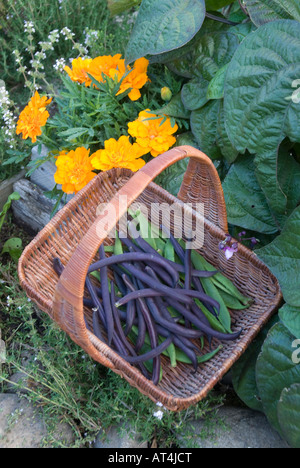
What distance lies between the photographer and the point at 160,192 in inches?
62.1

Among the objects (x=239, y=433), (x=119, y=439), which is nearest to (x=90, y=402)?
(x=119, y=439)

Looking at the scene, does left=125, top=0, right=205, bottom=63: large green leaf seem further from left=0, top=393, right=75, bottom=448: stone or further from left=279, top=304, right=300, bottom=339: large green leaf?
left=0, top=393, right=75, bottom=448: stone

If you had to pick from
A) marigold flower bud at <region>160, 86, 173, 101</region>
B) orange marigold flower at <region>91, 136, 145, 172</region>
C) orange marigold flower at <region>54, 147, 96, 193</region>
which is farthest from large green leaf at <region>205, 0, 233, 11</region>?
orange marigold flower at <region>54, 147, 96, 193</region>

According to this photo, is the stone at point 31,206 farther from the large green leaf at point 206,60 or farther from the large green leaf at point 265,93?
the large green leaf at point 265,93

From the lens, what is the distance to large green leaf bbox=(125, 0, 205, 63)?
142cm

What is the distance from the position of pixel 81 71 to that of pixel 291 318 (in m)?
1.15

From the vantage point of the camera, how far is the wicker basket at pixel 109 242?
1123 mm

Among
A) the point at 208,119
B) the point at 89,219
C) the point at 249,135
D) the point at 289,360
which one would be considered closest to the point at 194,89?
the point at 208,119

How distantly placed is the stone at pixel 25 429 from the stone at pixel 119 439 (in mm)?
94

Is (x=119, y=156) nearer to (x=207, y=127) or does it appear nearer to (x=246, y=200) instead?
(x=207, y=127)

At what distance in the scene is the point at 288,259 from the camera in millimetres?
1290

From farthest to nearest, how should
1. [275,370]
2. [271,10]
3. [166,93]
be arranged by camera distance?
1. [166,93]
2. [271,10]
3. [275,370]

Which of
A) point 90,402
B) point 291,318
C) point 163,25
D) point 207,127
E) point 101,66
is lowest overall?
point 90,402

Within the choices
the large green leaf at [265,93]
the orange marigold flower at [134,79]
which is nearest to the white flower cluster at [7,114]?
the orange marigold flower at [134,79]
